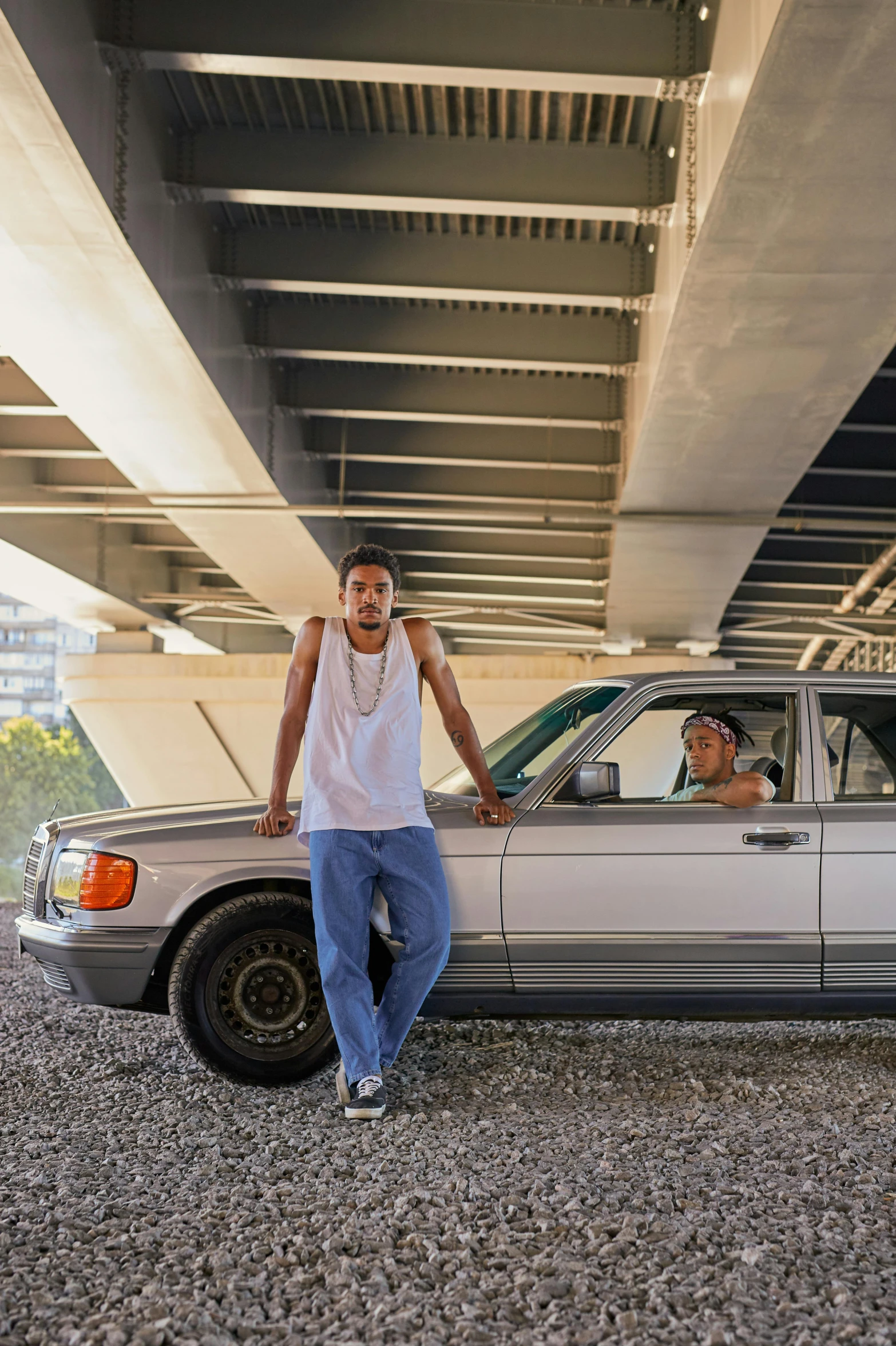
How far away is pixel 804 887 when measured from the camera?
478 cm

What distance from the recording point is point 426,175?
7.43 m

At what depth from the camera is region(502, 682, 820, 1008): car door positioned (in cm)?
471

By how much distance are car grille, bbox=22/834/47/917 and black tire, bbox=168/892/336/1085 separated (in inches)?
31.8

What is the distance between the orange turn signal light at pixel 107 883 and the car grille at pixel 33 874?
0.40 m

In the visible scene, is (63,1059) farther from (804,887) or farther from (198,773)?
(198,773)

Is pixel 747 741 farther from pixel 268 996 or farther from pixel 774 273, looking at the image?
pixel 774 273

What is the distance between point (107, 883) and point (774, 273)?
502 centimetres

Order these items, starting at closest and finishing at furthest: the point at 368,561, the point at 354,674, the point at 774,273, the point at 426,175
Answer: the point at 354,674 → the point at 368,561 → the point at 774,273 → the point at 426,175

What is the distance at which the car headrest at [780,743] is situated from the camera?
5.13m

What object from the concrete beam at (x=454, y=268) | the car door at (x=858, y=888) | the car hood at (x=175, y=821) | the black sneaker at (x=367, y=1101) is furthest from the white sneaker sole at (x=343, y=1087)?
the concrete beam at (x=454, y=268)

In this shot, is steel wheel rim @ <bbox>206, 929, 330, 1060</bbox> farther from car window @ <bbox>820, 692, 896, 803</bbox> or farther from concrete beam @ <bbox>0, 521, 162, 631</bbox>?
concrete beam @ <bbox>0, 521, 162, 631</bbox>

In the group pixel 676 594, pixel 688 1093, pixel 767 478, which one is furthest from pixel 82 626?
pixel 688 1093

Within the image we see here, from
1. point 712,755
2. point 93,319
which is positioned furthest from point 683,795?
point 93,319

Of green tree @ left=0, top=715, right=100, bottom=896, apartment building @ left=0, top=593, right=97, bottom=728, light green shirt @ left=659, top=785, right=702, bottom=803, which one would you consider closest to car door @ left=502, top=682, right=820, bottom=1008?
light green shirt @ left=659, top=785, right=702, bottom=803
